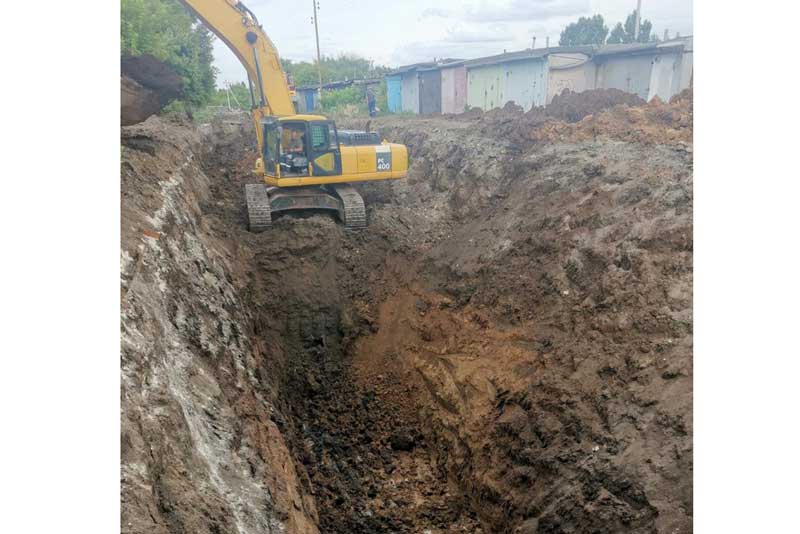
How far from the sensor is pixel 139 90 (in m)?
7.53

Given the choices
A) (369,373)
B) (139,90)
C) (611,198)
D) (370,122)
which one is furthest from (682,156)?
(370,122)

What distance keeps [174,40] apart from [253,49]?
1.81m

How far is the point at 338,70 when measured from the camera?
1938 cm

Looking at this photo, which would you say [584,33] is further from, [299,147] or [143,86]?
[143,86]

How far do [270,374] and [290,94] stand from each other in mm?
5490

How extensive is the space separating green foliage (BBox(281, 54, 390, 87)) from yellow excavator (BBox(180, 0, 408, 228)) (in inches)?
265

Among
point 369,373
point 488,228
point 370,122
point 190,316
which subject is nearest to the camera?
point 190,316

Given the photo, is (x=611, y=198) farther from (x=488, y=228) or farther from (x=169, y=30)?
(x=169, y=30)

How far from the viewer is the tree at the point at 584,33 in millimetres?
18766

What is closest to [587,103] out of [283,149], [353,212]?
[353,212]

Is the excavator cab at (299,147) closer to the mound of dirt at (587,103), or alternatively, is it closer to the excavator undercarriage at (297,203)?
the excavator undercarriage at (297,203)

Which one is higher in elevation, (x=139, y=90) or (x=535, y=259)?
(x=139, y=90)

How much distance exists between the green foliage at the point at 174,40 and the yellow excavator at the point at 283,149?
2.03ft

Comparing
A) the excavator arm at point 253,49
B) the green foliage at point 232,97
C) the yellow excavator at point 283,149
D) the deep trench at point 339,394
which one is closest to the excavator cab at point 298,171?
the yellow excavator at point 283,149
